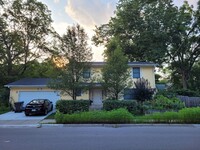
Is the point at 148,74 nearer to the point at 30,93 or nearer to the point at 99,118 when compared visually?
the point at 99,118

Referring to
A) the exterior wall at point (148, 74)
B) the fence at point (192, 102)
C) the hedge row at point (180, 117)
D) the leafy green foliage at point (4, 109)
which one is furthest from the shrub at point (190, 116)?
the leafy green foliage at point (4, 109)

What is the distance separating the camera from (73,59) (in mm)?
18578

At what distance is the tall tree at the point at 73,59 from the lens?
724 inches

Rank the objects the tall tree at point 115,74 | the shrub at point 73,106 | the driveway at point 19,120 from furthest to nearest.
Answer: the tall tree at point 115,74
the shrub at point 73,106
the driveway at point 19,120

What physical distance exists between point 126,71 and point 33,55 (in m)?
18.7

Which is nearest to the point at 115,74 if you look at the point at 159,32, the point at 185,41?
the point at 159,32

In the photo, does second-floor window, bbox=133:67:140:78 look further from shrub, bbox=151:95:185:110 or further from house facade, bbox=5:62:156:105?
shrub, bbox=151:95:185:110

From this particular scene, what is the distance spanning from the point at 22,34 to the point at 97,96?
53.1ft

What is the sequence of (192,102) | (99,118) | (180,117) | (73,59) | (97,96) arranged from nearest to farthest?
(180,117) < (99,118) < (73,59) < (192,102) < (97,96)

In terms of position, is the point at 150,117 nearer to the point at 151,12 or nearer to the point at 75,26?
the point at 75,26

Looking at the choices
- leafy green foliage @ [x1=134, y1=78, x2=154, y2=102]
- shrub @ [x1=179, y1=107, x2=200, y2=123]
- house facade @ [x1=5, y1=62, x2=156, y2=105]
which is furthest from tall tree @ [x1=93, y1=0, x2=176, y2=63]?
shrub @ [x1=179, y1=107, x2=200, y2=123]

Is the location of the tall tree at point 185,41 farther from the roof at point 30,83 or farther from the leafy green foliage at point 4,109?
the leafy green foliage at point 4,109

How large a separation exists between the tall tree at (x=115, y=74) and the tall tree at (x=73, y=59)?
6.83 ft

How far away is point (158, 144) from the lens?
24.4 ft
